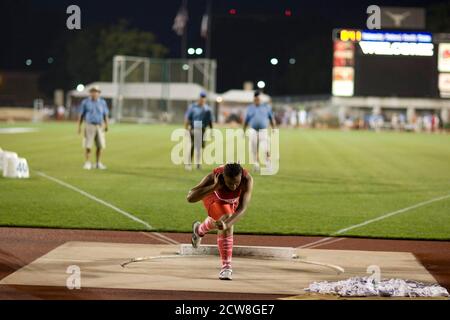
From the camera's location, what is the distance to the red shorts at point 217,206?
1016 cm

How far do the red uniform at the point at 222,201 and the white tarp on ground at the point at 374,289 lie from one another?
1.25m

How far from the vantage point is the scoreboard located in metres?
52.2

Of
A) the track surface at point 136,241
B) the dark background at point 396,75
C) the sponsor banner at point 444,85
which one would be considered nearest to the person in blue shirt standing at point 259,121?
the track surface at point 136,241

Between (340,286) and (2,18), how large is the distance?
117m

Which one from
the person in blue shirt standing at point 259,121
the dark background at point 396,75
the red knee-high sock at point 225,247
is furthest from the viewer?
the dark background at point 396,75

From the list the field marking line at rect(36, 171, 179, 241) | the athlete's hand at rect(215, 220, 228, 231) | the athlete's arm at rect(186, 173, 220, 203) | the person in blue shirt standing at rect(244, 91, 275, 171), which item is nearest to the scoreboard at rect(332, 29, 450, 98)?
the person in blue shirt standing at rect(244, 91, 275, 171)

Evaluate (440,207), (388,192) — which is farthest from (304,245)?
(388,192)

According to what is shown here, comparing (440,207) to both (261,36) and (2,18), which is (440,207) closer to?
(2,18)

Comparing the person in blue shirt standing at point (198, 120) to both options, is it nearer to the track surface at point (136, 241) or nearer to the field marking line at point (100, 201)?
the field marking line at point (100, 201)

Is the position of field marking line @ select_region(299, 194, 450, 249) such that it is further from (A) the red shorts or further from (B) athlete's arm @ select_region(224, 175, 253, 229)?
(B) athlete's arm @ select_region(224, 175, 253, 229)

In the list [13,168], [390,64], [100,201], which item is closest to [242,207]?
[100,201]

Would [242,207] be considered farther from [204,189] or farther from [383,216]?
[383,216]

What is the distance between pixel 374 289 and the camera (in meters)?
9.48
